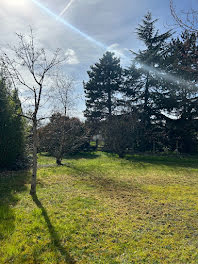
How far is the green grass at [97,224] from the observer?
115 inches

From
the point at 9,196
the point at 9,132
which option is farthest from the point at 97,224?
the point at 9,132

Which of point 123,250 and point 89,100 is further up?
point 89,100

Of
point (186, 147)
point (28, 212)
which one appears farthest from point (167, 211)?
point (186, 147)

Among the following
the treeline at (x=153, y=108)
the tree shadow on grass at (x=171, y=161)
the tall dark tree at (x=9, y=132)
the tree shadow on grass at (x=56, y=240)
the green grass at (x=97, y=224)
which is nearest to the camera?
the tree shadow on grass at (x=56, y=240)

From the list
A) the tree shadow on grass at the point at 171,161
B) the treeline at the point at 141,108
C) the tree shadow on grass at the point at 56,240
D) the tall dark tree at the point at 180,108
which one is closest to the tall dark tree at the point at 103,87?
the treeline at the point at 141,108

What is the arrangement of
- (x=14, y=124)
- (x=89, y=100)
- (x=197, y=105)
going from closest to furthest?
(x=14, y=124)
(x=197, y=105)
(x=89, y=100)

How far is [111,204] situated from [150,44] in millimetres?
20730

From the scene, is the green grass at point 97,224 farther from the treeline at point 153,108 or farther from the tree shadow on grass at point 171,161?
the treeline at point 153,108

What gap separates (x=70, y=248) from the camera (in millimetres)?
3064

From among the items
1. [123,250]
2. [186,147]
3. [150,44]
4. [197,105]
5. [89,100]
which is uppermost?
[150,44]

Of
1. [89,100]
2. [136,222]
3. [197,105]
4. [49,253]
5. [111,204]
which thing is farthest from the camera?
[89,100]

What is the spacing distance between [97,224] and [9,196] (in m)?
3.11

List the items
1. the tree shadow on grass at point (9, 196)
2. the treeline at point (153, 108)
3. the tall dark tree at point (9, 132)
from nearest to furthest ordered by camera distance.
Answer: the tree shadow on grass at point (9, 196), the tall dark tree at point (9, 132), the treeline at point (153, 108)

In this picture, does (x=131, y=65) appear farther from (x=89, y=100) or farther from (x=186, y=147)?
(x=186, y=147)
